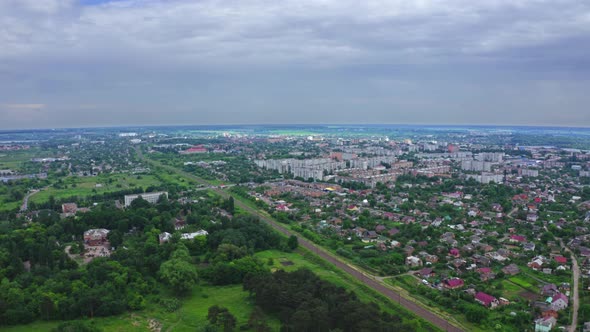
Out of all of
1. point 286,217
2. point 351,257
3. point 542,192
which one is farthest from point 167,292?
point 542,192

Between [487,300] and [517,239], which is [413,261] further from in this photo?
[517,239]

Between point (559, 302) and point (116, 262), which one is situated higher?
point (116, 262)

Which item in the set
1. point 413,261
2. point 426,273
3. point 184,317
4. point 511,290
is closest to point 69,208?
point 184,317

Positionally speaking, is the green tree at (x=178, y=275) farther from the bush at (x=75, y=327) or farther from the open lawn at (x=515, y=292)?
the open lawn at (x=515, y=292)

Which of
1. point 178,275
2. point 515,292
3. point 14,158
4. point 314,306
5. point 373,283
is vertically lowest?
point 515,292

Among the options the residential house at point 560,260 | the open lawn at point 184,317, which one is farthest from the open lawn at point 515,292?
the open lawn at point 184,317

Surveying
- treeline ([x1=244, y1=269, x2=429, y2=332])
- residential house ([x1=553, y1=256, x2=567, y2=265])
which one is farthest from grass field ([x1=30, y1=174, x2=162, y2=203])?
residential house ([x1=553, y1=256, x2=567, y2=265])

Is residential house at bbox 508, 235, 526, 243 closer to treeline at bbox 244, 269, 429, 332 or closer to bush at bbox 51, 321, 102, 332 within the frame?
treeline at bbox 244, 269, 429, 332
